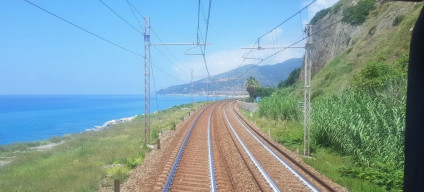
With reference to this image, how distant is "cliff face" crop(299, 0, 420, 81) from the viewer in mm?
42541

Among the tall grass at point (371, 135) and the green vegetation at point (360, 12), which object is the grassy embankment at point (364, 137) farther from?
the green vegetation at point (360, 12)

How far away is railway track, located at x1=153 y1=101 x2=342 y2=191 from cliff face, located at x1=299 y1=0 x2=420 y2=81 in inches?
422

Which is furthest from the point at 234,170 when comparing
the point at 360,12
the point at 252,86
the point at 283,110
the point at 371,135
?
the point at 252,86

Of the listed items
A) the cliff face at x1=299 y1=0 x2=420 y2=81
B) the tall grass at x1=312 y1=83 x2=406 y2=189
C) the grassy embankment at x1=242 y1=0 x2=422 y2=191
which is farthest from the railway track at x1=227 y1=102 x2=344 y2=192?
the cliff face at x1=299 y1=0 x2=420 y2=81

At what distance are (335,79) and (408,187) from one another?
4386 cm

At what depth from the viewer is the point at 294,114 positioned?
32.2 m

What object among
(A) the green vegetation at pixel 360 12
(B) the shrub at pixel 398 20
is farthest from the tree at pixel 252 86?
(B) the shrub at pixel 398 20

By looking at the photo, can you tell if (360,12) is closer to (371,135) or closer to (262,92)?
(262,92)

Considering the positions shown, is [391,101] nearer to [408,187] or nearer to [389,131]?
[389,131]

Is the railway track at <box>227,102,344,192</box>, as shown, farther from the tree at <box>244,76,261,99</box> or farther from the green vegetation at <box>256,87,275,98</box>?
the tree at <box>244,76,261,99</box>

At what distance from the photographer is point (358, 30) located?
54.6m

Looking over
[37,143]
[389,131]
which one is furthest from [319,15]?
[389,131]

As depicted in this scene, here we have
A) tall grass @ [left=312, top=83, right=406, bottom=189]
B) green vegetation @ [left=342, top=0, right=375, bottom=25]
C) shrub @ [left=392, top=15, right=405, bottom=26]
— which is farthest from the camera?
green vegetation @ [left=342, top=0, right=375, bottom=25]

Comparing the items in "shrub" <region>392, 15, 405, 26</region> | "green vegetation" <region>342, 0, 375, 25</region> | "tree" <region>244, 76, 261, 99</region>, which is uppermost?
"green vegetation" <region>342, 0, 375, 25</region>
